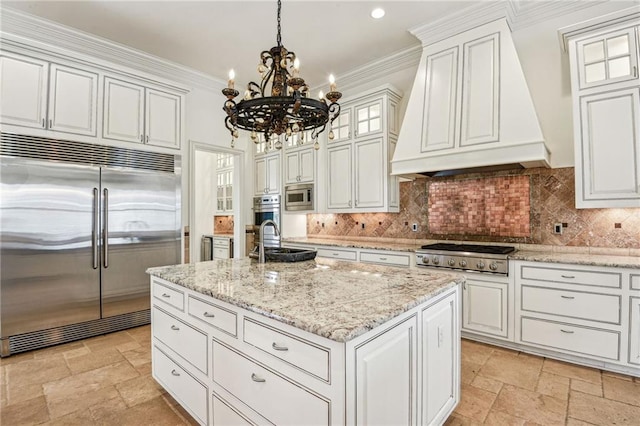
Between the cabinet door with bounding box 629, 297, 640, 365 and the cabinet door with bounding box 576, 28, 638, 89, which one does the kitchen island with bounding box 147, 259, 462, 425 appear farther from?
the cabinet door with bounding box 576, 28, 638, 89

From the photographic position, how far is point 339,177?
177 inches

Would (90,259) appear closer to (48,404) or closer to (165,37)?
(48,404)

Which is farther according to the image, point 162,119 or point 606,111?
point 162,119

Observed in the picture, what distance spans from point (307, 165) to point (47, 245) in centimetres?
315

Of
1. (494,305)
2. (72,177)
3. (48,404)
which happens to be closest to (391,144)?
(494,305)

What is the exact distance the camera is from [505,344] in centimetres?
302

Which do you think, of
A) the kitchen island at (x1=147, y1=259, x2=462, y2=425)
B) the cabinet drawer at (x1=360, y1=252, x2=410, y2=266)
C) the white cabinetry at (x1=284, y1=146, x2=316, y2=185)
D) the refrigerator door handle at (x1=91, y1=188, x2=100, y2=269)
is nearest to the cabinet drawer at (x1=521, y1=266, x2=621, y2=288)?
the cabinet drawer at (x1=360, y1=252, x2=410, y2=266)

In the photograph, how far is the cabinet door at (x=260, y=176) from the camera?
17.6 feet

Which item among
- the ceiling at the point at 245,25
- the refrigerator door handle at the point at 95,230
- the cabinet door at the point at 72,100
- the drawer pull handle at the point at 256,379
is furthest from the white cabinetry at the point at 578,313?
the cabinet door at the point at 72,100

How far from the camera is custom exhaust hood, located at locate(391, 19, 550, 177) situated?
2.95 meters

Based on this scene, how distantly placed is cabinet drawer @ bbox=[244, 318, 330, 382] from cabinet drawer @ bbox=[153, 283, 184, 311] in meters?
0.71

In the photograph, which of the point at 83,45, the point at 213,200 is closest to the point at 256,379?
the point at 83,45

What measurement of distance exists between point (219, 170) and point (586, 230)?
611 cm

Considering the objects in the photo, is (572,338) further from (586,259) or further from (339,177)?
Result: (339,177)
